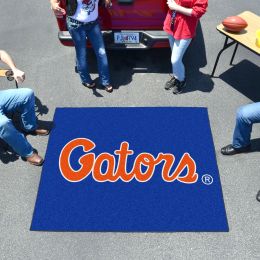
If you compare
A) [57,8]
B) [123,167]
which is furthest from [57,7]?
[123,167]

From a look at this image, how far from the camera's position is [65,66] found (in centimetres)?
533

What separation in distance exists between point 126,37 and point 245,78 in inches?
77.2

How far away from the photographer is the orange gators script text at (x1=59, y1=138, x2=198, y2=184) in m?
3.88

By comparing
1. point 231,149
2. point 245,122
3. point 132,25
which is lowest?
point 231,149

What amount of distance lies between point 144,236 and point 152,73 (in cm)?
267

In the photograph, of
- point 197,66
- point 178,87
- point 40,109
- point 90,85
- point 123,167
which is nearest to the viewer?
point 123,167

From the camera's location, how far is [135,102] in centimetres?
475

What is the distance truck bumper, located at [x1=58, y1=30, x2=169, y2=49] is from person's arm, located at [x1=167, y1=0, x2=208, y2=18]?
630mm

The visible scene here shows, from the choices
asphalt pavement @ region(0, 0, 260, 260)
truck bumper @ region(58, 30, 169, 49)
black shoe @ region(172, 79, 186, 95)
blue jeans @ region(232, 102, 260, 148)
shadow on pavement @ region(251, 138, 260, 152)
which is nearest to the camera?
asphalt pavement @ region(0, 0, 260, 260)

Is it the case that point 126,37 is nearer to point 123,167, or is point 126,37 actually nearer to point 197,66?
point 197,66

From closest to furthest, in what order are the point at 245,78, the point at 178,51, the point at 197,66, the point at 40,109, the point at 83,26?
1. the point at 83,26
2. the point at 178,51
3. the point at 40,109
4. the point at 245,78
5. the point at 197,66

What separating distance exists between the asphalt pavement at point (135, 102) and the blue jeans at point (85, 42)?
0.34 metres

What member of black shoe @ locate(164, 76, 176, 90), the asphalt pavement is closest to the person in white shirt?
the asphalt pavement

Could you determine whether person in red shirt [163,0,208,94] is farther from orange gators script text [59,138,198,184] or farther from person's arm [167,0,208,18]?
orange gators script text [59,138,198,184]
